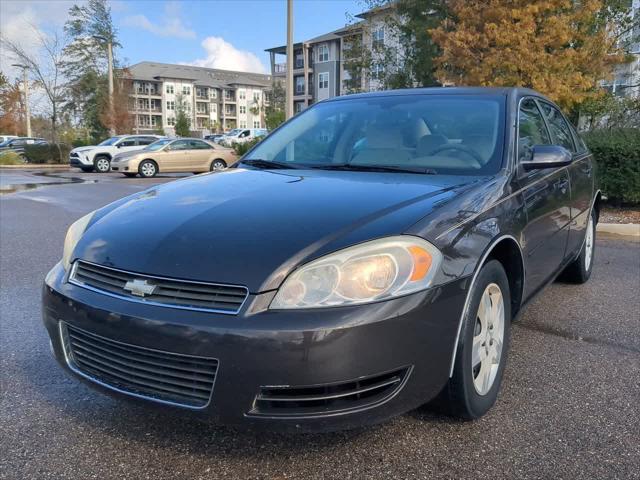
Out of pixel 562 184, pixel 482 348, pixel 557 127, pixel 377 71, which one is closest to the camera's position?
pixel 482 348

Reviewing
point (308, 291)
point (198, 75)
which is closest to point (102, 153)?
point (308, 291)

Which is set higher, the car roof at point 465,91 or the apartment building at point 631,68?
the apartment building at point 631,68

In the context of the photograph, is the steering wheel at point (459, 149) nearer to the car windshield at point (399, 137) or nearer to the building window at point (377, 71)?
the car windshield at point (399, 137)

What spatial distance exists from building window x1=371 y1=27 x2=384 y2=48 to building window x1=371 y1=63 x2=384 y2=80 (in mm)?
701

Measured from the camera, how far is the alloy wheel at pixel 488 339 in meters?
2.52

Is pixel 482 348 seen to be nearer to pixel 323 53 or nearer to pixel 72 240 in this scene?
pixel 72 240

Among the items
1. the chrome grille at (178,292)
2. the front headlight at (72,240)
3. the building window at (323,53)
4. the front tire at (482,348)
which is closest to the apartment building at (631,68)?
the front tire at (482,348)

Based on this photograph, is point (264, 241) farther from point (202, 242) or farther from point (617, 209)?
point (617, 209)

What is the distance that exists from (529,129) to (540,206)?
595 mm

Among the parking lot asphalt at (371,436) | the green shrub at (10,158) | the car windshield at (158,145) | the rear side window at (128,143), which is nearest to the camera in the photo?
the parking lot asphalt at (371,436)

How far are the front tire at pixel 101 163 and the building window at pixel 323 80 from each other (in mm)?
41410

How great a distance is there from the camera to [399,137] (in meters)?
3.37

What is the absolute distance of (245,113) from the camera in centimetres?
10562

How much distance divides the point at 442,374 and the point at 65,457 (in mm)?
1572
